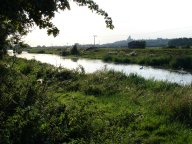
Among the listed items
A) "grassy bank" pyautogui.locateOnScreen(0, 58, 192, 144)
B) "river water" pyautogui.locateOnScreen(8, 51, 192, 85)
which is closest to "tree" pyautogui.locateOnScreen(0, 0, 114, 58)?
"grassy bank" pyautogui.locateOnScreen(0, 58, 192, 144)

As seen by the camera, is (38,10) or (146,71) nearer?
(38,10)

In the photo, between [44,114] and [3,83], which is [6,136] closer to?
[44,114]

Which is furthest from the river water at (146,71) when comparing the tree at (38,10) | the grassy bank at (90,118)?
the tree at (38,10)

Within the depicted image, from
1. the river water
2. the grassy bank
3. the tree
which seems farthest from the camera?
the river water

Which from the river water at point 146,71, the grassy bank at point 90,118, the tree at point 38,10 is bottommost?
the river water at point 146,71

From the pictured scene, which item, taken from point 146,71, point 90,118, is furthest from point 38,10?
point 146,71

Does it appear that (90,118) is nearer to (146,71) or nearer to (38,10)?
(38,10)

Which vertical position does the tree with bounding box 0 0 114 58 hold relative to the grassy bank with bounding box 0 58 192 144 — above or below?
above

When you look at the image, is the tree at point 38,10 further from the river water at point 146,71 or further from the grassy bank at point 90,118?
the river water at point 146,71

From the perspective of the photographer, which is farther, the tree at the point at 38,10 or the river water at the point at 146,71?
the river water at the point at 146,71

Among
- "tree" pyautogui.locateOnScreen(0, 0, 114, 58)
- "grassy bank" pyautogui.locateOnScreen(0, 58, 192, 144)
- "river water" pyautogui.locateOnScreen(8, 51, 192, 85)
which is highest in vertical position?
"tree" pyautogui.locateOnScreen(0, 0, 114, 58)

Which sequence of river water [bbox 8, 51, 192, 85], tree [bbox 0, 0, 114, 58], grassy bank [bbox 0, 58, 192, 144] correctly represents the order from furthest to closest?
river water [bbox 8, 51, 192, 85], grassy bank [bbox 0, 58, 192, 144], tree [bbox 0, 0, 114, 58]

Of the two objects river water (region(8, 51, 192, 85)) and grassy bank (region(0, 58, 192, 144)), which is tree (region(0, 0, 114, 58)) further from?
river water (region(8, 51, 192, 85))

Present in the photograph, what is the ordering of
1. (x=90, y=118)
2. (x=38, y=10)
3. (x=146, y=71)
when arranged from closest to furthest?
1. (x=38, y=10)
2. (x=90, y=118)
3. (x=146, y=71)
